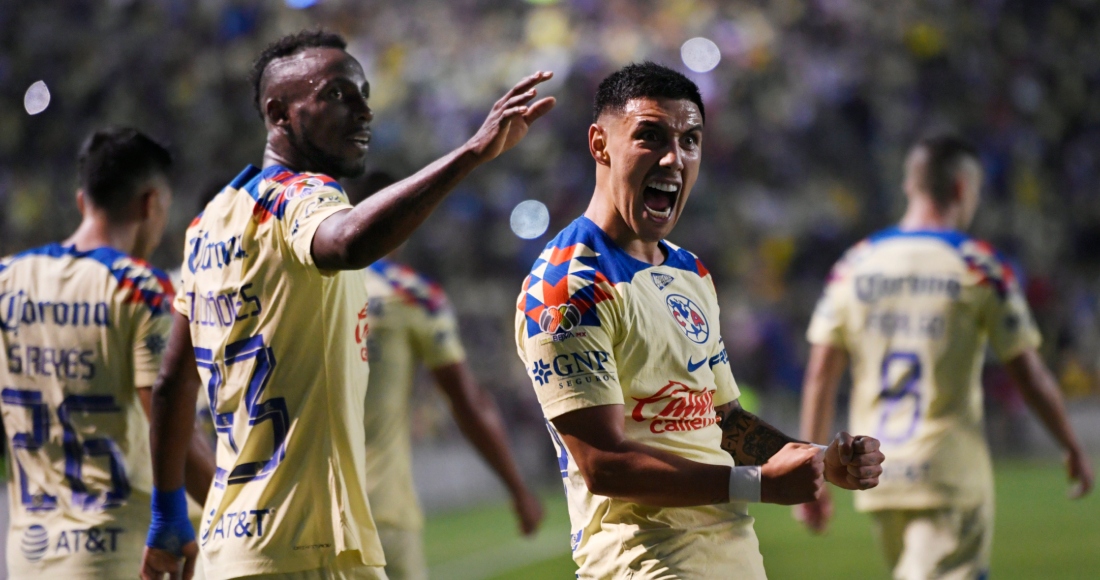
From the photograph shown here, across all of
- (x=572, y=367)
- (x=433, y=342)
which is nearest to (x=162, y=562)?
(x=572, y=367)

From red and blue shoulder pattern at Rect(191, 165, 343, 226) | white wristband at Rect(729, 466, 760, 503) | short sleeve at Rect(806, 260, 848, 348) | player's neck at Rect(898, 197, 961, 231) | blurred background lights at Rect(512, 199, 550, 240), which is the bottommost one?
white wristband at Rect(729, 466, 760, 503)

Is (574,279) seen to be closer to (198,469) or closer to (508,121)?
(508,121)

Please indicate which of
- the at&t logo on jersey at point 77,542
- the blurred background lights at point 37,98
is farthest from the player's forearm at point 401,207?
the blurred background lights at point 37,98

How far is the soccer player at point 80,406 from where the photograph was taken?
15.1ft

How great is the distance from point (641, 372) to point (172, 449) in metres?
1.56

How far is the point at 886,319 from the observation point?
628cm

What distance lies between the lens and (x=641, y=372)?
3375mm

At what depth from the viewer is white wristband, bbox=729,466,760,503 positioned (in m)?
3.14

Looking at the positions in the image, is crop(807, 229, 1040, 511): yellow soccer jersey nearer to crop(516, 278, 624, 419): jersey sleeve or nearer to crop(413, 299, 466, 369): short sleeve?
crop(413, 299, 466, 369): short sleeve

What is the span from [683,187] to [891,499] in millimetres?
3180

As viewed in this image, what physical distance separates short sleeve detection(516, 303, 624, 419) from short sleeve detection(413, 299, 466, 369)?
114 inches

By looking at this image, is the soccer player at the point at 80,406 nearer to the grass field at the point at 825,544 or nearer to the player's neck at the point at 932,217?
the player's neck at the point at 932,217

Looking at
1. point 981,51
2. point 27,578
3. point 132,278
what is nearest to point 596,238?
point 132,278

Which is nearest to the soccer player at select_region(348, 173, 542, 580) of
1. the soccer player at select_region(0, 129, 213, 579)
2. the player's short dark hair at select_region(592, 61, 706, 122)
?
the soccer player at select_region(0, 129, 213, 579)
